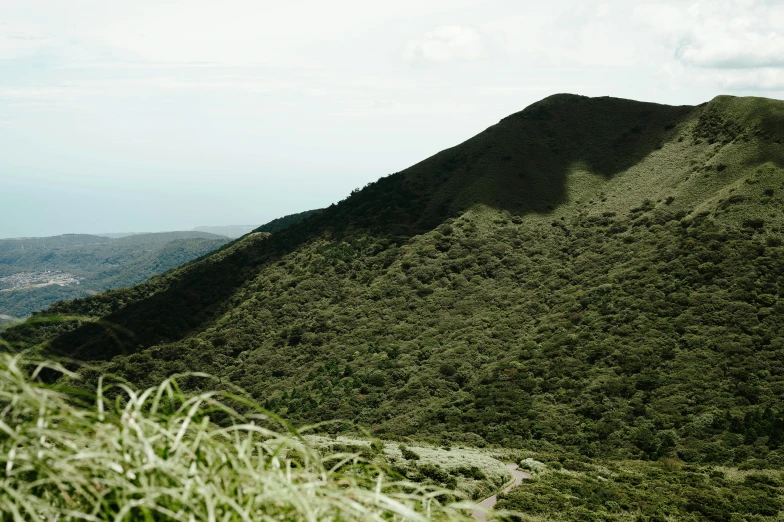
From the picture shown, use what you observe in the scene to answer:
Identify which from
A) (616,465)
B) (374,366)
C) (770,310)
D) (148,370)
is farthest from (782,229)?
(148,370)

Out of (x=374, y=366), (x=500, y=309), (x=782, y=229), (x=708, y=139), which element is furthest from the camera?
(x=708, y=139)

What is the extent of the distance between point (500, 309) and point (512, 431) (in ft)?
61.3

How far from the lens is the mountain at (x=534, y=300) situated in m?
41.6

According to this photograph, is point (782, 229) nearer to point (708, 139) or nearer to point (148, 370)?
point (708, 139)

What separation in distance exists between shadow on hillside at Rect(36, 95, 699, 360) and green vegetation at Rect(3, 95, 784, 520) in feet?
1.15

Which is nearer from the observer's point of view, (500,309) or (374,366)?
(374,366)

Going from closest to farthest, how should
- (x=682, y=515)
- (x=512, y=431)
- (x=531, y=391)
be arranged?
1. (x=682, y=515)
2. (x=512, y=431)
3. (x=531, y=391)

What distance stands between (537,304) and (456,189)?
2632 cm

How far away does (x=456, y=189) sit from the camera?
262ft

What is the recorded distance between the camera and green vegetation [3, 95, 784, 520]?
40406 millimetres

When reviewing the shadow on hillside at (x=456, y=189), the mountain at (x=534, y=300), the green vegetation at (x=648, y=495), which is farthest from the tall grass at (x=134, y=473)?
the shadow on hillside at (x=456, y=189)

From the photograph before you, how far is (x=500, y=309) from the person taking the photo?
5984 centimetres

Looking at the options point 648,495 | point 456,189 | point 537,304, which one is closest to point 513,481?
point 648,495

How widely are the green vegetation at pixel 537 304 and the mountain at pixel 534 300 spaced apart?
222mm
